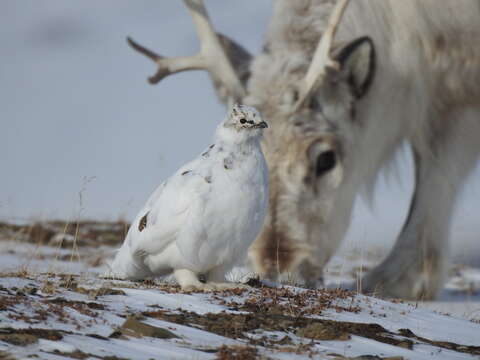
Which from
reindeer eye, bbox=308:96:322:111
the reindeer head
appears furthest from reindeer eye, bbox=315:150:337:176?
reindeer eye, bbox=308:96:322:111

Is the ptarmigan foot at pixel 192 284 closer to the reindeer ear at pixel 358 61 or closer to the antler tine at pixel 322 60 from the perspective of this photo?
the antler tine at pixel 322 60

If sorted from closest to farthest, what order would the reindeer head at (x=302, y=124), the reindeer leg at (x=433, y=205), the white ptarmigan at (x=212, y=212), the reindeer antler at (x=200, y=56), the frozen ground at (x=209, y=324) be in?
the frozen ground at (x=209, y=324), the white ptarmigan at (x=212, y=212), the reindeer head at (x=302, y=124), the reindeer antler at (x=200, y=56), the reindeer leg at (x=433, y=205)

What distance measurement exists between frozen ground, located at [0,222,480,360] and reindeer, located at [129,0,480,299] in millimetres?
2688

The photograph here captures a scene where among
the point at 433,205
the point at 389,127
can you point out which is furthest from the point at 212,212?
the point at 433,205

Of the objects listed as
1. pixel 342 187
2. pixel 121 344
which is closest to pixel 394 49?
pixel 342 187

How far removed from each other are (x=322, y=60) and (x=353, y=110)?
2.14 ft

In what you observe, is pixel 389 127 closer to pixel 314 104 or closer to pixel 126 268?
pixel 314 104

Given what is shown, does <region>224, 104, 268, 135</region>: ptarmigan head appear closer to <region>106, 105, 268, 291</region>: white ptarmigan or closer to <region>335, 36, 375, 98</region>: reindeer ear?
<region>106, 105, 268, 291</region>: white ptarmigan

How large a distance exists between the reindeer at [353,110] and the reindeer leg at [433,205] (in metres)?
0.01

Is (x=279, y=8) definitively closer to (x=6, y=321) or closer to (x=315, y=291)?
(x=315, y=291)

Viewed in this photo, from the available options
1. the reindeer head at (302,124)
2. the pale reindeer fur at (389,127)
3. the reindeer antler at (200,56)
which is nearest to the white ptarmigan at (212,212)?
the reindeer head at (302,124)

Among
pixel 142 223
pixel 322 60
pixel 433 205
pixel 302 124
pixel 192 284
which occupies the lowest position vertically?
pixel 192 284

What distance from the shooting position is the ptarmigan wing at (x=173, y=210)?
351cm

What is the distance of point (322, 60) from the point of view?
693 centimetres
